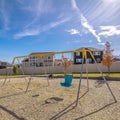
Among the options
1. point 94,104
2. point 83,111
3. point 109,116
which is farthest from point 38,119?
point 94,104

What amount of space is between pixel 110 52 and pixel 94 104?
18.0 metres

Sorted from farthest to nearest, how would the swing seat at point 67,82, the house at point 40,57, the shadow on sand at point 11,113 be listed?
the house at point 40,57
the swing seat at point 67,82
the shadow on sand at point 11,113

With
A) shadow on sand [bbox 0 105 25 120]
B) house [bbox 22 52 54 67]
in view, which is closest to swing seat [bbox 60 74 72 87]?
house [bbox 22 52 54 67]

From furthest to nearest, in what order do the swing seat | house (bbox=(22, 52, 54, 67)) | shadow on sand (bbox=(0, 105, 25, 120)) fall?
house (bbox=(22, 52, 54, 67)) → the swing seat → shadow on sand (bbox=(0, 105, 25, 120))

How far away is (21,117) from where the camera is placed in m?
5.86

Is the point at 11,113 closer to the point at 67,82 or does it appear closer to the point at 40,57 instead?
the point at 67,82

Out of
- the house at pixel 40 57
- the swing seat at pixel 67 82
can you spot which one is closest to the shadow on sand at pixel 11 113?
the swing seat at pixel 67 82

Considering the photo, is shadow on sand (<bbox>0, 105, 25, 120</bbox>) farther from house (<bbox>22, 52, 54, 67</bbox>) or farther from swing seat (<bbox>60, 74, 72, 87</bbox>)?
house (<bbox>22, 52, 54, 67</bbox>)

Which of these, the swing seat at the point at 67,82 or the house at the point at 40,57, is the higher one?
the house at the point at 40,57

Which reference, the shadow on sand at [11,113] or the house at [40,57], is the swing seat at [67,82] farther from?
the shadow on sand at [11,113]

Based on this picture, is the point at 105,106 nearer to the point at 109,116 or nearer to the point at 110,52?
the point at 109,116

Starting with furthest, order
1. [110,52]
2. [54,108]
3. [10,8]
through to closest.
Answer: [110,52] < [10,8] < [54,108]

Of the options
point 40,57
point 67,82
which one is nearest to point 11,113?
point 67,82

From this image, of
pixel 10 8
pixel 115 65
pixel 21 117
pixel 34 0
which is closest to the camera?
pixel 21 117
